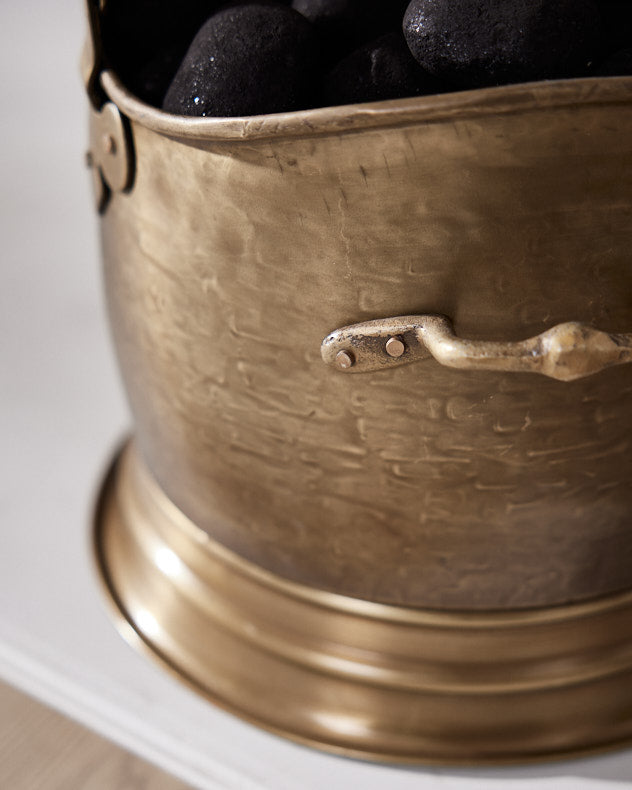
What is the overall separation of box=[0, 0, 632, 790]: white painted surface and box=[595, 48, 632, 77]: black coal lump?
405 millimetres

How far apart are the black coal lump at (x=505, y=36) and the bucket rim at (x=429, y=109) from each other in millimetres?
69

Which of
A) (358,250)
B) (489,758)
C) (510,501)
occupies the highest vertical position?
(358,250)

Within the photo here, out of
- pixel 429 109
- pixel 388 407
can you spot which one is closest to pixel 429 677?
pixel 388 407

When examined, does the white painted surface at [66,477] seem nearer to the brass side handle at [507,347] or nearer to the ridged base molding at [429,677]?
the ridged base molding at [429,677]

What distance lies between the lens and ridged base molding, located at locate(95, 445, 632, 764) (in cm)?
60

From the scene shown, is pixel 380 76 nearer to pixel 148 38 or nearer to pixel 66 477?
pixel 148 38

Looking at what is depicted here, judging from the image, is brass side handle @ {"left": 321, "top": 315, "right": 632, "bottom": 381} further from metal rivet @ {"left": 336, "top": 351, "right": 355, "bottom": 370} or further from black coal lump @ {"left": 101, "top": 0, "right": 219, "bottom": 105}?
black coal lump @ {"left": 101, "top": 0, "right": 219, "bottom": 105}

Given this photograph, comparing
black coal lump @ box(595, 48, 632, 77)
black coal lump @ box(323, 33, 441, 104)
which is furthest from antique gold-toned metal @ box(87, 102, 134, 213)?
black coal lump @ box(595, 48, 632, 77)

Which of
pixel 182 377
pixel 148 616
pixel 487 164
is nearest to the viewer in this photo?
pixel 487 164

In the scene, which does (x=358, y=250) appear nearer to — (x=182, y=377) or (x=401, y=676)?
(x=182, y=377)

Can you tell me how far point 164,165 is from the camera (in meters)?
0.51

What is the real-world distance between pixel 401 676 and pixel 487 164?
0.33 metres

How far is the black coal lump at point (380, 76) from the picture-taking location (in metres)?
0.51

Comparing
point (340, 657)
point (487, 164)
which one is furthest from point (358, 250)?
point (340, 657)
